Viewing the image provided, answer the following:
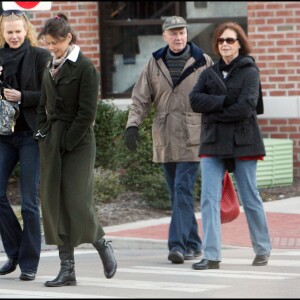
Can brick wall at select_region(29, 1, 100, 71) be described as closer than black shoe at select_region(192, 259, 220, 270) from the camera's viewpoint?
No

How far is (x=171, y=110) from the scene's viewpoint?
10.1 metres

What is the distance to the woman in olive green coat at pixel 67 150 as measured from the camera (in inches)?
329

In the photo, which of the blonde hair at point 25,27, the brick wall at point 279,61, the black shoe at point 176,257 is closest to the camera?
the blonde hair at point 25,27

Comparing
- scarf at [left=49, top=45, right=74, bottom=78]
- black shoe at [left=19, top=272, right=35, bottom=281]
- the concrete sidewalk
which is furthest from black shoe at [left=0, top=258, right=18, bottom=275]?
the concrete sidewalk

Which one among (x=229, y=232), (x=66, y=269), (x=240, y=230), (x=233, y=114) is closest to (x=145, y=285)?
(x=66, y=269)

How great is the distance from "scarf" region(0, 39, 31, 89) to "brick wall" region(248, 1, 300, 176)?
6.71 meters

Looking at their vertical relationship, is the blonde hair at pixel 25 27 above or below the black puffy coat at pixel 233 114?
above

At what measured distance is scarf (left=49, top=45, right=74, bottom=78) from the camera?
27.7ft

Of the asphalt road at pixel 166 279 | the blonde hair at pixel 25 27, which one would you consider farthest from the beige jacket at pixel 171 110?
the blonde hair at pixel 25 27

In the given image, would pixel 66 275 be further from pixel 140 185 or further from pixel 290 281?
pixel 140 185

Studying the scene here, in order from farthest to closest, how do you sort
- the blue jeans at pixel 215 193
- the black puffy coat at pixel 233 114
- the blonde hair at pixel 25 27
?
1. the blue jeans at pixel 215 193
2. the black puffy coat at pixel 233 114
3. the blonde hair at pixel 25 27

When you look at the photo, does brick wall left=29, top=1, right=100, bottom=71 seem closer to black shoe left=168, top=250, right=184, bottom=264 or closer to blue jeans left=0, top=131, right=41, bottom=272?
black shoe left=168, top=250, right=184, bottom=264

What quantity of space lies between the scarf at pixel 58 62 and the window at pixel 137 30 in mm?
7823

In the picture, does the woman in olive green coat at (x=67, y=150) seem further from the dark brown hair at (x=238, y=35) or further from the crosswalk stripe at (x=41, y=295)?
the dark brown hair at (x=238, y=35)
